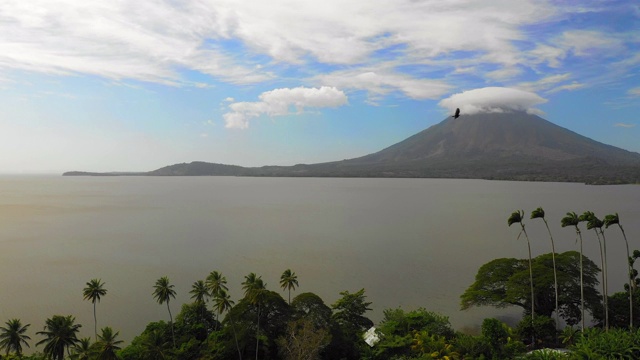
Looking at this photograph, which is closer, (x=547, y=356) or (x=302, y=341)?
(x=547, y=356)

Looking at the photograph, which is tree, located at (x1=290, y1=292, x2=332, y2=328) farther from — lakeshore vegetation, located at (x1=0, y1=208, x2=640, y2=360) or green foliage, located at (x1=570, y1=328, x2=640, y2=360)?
green foliage, located at (x1=570, y1=328, x2=640, y2=360)

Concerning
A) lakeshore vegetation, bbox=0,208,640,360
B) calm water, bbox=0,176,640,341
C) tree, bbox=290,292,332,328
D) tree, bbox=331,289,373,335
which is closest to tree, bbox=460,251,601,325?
lakeshore vegetation, bbox=0,208,640,360

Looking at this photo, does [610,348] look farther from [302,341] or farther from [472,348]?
[302,341]

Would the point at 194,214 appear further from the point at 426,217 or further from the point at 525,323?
the point at 525,323

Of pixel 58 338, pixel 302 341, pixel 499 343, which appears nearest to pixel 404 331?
pixel 499 343

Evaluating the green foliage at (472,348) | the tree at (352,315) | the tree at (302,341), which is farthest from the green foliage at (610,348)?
the tree at (352,315)
